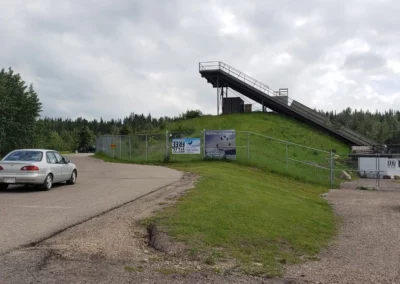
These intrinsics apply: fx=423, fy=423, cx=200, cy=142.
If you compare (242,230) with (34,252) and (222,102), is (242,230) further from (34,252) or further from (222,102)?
(222,102)

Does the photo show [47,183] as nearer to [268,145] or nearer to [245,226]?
[245,226]

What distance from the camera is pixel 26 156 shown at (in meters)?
14.1

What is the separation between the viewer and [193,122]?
4519cm

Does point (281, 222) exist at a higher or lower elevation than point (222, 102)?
lower

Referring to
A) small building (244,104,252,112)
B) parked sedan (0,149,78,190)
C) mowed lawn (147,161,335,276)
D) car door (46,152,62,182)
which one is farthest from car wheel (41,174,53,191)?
small building (244,104,252,112)

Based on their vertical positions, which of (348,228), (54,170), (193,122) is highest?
(193,122)

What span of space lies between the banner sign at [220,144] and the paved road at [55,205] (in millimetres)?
10306

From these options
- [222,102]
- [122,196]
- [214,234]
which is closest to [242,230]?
[214,234]

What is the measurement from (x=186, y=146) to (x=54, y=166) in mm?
13858

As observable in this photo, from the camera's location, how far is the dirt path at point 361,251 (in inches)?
240

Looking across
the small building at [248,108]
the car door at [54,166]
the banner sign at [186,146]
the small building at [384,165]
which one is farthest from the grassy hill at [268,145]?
the car door at [54,166]

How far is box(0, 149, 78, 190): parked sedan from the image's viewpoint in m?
13.3

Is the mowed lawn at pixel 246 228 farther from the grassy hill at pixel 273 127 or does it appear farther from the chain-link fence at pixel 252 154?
the grassy hill at pixel 273 127

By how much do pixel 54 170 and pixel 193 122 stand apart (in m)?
31.3
